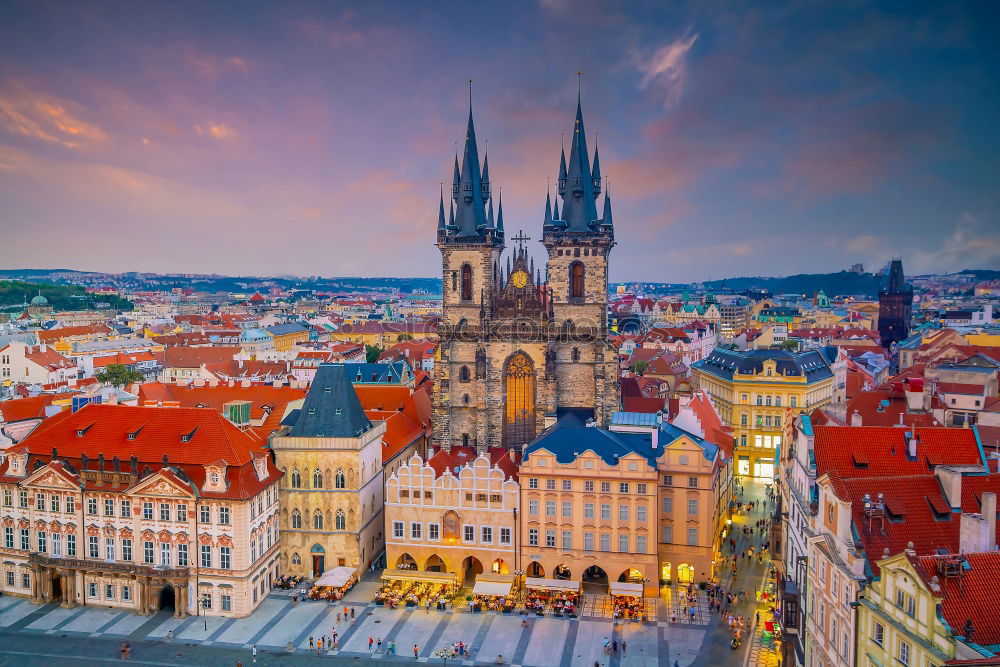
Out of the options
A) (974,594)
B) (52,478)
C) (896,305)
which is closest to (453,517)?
(52,478)

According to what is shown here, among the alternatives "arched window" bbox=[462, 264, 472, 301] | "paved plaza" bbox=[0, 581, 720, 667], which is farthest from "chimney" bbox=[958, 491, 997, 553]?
"arched window" bbox=[462, 264, 472, 301]

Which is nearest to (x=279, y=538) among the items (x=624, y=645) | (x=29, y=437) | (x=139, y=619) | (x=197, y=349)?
(x=139, y=619)

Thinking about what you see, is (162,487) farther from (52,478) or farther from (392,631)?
(392,631)

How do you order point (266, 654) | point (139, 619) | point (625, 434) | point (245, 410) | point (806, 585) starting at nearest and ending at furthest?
point (806, 585) < point (266, 654) < point (139, 619) < point (625, 434) < point (245, 410)

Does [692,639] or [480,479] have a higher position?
[480,479]

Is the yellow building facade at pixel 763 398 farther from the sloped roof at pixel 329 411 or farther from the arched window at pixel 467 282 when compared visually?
the sloped roof at pixel 329 411

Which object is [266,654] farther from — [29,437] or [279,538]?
[29,437]
